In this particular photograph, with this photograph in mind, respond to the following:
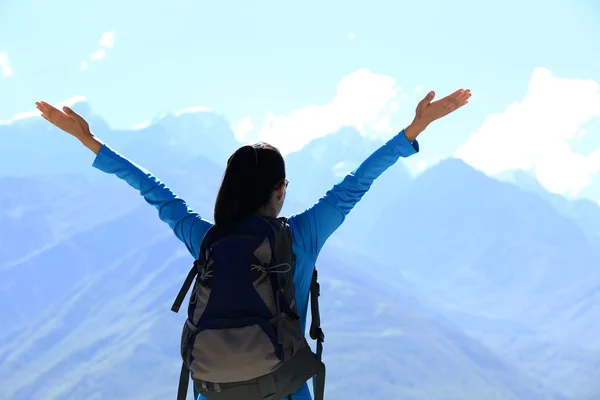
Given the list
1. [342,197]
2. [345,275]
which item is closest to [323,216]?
[342,197]

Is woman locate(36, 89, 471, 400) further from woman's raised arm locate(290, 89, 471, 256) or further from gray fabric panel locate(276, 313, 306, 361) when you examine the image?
gray fabric panel locate(276, 313, 306, 361)

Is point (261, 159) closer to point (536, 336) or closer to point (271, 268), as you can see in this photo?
point (271, 268)

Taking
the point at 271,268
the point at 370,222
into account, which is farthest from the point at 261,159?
the point at 370,222

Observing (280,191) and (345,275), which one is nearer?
(280,191)

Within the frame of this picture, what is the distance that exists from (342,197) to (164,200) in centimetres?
52

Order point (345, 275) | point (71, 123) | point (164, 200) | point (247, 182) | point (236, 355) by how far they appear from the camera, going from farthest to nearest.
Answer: point (345, 275) → point (71, 123) → point (164, 200) → point (247, 182) → point (236, 355)

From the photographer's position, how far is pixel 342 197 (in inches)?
68.4

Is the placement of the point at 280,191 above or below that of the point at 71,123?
below

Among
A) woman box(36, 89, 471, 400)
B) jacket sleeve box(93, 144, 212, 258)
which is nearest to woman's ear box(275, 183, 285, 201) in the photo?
woman box(36, 89, 471, 400)

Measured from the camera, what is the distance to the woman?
1.64 meters

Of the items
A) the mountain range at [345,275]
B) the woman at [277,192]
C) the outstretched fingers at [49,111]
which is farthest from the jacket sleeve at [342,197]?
the mountain range at [345,275]

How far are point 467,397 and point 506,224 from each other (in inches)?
1582

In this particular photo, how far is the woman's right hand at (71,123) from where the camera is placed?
2023 mm

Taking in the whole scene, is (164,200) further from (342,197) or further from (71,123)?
(342,197)
